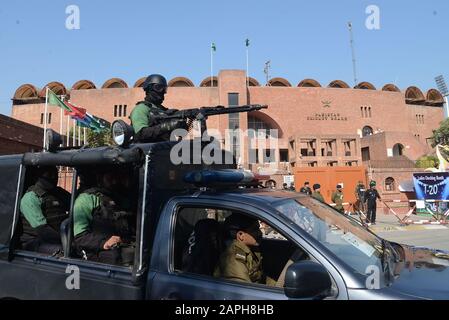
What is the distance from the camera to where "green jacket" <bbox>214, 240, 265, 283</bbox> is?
241 centimetres

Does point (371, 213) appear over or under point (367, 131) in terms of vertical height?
under

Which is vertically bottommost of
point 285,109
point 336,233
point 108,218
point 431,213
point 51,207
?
point 431,213

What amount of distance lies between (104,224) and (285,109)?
55742mm

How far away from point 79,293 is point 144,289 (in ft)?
1.91

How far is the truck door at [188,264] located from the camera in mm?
2180

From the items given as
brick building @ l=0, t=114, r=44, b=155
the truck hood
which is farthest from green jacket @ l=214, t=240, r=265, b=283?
brick building @ l=0, t=114, r=44, b=155

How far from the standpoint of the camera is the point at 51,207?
12.8 feet

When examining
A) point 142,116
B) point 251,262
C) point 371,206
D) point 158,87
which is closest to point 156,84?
point 158,87

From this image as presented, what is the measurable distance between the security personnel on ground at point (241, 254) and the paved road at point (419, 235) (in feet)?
25.5

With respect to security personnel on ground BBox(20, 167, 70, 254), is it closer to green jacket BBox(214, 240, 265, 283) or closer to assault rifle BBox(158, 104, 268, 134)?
assault rifle BBox(158, 104, 268, 134)

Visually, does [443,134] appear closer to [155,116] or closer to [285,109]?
[285,109]

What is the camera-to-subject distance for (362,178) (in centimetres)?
2269
